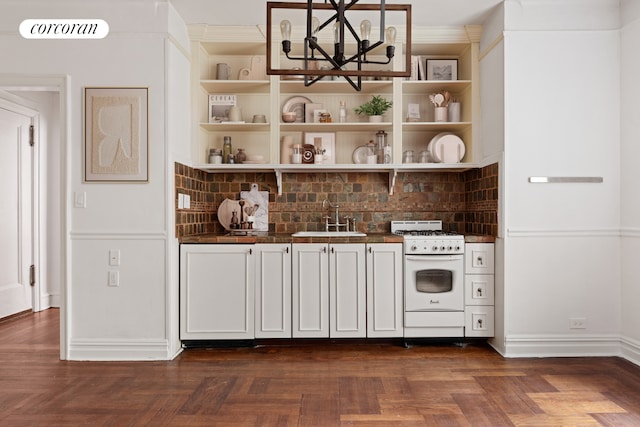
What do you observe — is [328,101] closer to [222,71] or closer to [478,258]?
[222,71]

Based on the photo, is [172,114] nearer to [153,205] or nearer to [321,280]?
[153,205]

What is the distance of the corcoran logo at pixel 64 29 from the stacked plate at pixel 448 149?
280 cm

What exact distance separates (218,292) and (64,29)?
2.24 metres

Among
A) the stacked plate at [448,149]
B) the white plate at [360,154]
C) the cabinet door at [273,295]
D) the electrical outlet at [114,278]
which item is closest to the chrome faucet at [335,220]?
the white plate at [360,154]

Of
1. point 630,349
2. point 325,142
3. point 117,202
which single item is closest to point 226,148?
point 325,142

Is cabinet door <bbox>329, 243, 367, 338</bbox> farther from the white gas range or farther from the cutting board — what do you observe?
the cutting board

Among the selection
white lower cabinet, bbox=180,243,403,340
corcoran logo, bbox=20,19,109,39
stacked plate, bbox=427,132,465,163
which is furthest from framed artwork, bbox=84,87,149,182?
stacked plate, bbox=427,132,465,163

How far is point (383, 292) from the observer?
371 centimetres

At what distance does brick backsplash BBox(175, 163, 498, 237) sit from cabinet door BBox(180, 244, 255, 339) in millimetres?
762

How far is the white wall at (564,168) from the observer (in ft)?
11.5

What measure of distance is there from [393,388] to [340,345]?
998 millimetres

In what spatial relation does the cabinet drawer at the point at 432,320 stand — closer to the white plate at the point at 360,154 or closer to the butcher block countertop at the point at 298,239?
the butcher block countertop at the point at 298,239

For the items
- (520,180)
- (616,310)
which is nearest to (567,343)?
(616,310)

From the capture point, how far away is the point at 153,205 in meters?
3.44
